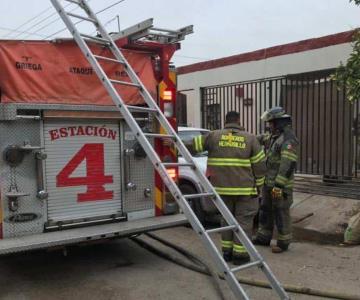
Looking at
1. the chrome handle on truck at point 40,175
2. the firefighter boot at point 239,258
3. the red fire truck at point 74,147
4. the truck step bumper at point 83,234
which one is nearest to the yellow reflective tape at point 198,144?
the red fire truck at point 74,147

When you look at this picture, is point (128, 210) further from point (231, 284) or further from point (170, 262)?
point (231, 284)

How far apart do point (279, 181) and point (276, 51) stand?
339 inches

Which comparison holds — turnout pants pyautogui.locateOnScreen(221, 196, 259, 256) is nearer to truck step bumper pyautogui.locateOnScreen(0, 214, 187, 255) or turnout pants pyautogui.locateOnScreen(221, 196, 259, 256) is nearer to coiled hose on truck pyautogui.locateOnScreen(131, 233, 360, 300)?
coiled hose on truck pyautogui.locateOnScreen(131, 233, 360, 300)

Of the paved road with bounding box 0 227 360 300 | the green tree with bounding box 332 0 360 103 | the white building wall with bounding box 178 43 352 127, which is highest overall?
the white building wall with bounding box 178 43 352 127

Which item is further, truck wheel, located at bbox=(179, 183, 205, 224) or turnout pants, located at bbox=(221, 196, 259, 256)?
truck wheel, located at bbox=(179, 183, 205, 224)

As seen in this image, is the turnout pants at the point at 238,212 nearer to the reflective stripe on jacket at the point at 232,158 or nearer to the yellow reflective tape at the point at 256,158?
the reflective stripe on jacket at the point at 232,158

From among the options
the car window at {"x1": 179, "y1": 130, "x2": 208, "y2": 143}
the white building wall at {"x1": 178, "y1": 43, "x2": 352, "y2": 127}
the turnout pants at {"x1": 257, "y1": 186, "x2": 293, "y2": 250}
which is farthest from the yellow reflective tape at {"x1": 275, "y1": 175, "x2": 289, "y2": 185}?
the white building wall at {"x1": 178, "y1": 43, "x2": 352, "y2": 127}

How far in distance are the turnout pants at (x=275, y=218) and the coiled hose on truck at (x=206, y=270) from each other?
1211mm

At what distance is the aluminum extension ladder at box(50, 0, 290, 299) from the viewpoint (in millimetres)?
3909

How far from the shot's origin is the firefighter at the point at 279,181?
6258 mm

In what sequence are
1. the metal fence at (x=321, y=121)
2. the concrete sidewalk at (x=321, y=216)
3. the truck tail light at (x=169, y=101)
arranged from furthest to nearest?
1. the metal fence at (x=321, y=121)
2. the concrete sidewalk at (x=321, y=216)
3. the truck tail light at (x=169, y=101)

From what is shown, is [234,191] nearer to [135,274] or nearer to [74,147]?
[135,274]

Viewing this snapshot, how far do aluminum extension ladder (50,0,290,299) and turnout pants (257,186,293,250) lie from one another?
1976 mm

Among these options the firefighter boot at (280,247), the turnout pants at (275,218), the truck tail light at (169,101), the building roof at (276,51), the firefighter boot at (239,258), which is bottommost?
the firefighter boot at (280,247)
